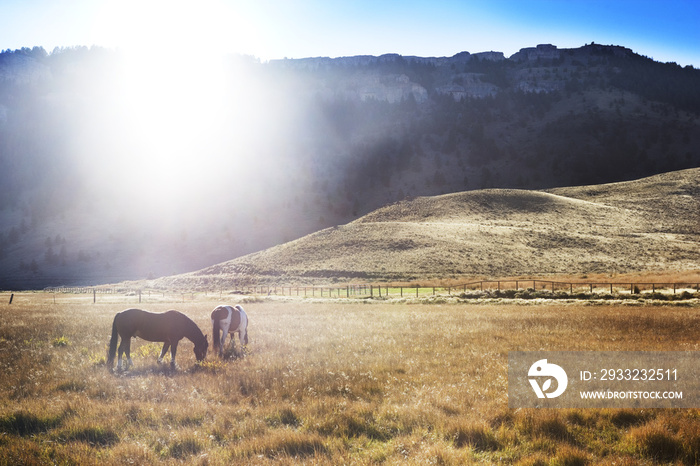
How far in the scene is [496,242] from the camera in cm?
10062

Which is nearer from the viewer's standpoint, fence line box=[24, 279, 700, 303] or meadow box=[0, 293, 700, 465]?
meadow box=[0, 293, 700, 465]

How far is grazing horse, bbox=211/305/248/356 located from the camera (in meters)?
14.1

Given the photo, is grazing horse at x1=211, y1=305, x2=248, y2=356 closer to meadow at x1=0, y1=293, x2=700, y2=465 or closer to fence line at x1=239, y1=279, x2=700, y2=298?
meadow at x1=0, y1=293, x2=700, y2=465

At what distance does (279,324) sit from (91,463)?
16.5m

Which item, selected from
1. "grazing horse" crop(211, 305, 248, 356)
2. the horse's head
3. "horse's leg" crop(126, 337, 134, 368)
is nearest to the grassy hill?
"grazing horse" crop(211, 305, 248, 356)

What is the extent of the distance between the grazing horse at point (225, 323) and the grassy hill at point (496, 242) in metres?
63.9

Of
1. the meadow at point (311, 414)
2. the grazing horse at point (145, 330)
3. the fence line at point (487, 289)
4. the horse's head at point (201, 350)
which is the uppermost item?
the grazing horse at point (145, 330)

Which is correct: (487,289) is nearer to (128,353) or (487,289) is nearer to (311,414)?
(128,353)

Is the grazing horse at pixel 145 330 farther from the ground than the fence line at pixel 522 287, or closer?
A: farther from the ground

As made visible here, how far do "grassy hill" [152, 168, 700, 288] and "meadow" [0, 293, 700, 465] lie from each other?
Answer: 66260mm

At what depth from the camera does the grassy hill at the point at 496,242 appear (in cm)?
8438

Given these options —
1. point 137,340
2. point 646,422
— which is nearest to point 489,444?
point 646,422

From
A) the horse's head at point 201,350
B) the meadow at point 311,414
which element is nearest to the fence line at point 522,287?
the meadow at point 311,414

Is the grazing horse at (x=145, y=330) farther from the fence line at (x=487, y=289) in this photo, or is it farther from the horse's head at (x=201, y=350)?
the fence line at (x=487, y=289)
